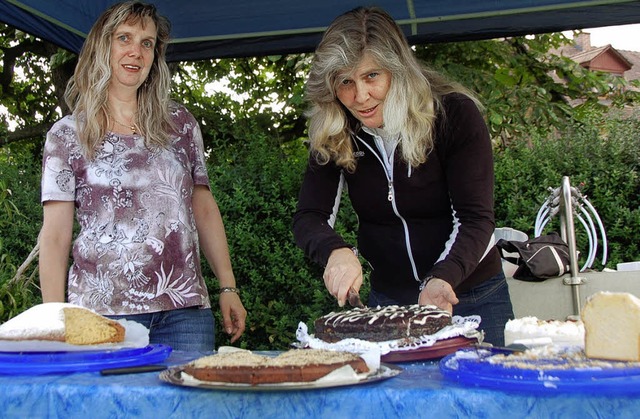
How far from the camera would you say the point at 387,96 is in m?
2.31

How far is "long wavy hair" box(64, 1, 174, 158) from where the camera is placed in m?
2.41

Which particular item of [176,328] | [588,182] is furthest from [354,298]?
[588,182]

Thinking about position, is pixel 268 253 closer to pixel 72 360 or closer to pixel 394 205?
pixel 394 205

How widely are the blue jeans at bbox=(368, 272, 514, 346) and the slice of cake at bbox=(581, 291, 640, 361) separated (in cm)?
93

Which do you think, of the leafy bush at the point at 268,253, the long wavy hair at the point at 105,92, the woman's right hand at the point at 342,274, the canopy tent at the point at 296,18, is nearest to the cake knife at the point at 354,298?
the woman's right hand at the point at 342,274

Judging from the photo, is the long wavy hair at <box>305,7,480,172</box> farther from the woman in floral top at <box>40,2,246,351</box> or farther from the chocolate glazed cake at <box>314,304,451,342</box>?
the chocolate glazed cake at <box>314,304,451,342</box>

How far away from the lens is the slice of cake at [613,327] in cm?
134

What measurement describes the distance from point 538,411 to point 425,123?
3.92ft

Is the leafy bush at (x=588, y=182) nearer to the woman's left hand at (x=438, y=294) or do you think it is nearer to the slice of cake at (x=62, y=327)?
the woman's left hand at (x=438, y=294)

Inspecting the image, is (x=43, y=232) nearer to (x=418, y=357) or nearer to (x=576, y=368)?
(x=418, y=357)

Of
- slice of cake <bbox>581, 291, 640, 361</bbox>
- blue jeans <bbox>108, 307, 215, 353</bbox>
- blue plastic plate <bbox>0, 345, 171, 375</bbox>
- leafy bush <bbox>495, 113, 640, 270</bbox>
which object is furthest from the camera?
leafy bush <bbox>495, 113, 640, 270</bbox>

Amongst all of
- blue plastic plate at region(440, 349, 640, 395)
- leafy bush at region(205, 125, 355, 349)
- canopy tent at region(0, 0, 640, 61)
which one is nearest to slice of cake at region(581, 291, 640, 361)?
blue plastic plate at region(440, 349, 640, 395)

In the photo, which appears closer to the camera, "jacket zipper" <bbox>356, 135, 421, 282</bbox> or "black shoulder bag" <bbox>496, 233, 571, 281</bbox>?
"jacket zipper" <bbox>356, 135, 421, 282</bbox>

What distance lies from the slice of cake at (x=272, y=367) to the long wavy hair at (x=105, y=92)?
1189 millimetres
